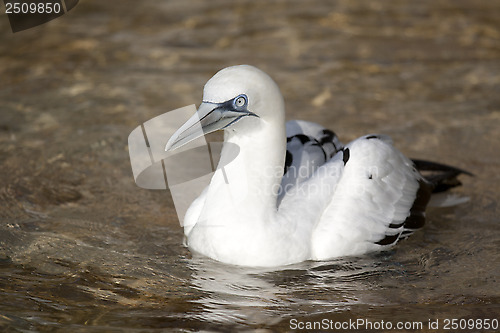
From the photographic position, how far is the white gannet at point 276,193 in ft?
15.5

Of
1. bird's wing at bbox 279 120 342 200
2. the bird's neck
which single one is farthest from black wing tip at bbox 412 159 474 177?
the bird's neck

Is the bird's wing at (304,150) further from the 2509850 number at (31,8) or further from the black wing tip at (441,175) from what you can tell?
→ the 2509850 number at (31,8)

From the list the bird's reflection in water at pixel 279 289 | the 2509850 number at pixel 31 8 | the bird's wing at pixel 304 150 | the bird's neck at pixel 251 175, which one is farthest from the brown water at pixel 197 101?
the bird's wing at pixel 304 150

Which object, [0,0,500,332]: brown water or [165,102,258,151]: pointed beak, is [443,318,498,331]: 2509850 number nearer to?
[0,0,500,332]: brown water

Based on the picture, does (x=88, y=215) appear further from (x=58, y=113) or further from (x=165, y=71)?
(x=165, y=71)

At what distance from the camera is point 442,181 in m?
6.23

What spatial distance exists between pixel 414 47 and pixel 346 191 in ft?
16.4

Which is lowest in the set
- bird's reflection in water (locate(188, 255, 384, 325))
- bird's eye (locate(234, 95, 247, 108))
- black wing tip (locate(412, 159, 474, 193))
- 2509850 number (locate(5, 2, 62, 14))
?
bird's reflection in water (locate(188, 255, 384, 325))

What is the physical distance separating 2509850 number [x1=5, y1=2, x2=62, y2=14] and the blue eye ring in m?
6.62

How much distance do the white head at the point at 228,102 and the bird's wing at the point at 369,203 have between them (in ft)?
3.11

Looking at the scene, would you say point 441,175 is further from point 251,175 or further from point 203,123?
point 203,123

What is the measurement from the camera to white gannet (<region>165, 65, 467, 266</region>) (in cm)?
472

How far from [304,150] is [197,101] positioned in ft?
8.74

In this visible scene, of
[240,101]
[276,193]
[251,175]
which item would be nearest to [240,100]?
[240,101]
